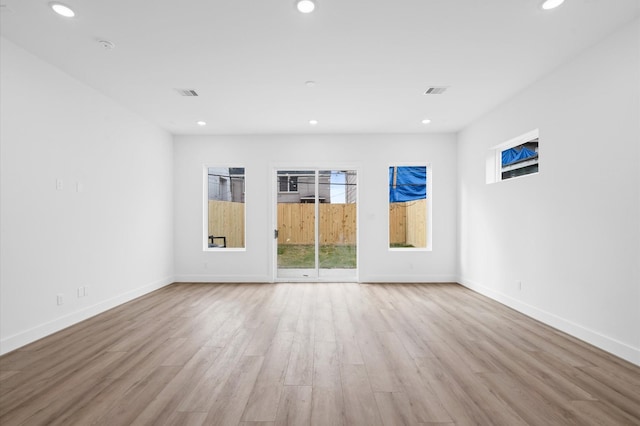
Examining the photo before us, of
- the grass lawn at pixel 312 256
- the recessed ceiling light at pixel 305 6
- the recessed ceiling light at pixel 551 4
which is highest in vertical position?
the recessed ceiling light at pixel 551 4

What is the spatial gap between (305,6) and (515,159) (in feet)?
11.9

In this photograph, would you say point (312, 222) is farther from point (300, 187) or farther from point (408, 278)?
point (408, 278)

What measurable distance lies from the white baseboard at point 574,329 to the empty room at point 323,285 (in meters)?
0.02

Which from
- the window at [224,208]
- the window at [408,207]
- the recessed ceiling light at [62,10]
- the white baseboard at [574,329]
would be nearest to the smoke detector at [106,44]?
the recessed ceiling light at [62,10]

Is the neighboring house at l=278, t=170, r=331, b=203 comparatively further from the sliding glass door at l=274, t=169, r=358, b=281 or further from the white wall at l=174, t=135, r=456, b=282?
the white wall at l=174, t=135, r=456, b=282

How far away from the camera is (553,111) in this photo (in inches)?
140

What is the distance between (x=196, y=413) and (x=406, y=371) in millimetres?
1514

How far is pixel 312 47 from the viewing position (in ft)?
9.96

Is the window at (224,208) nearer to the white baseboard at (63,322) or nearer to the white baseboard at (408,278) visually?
the white baseboard at (63,322)

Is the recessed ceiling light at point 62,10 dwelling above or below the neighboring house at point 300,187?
above

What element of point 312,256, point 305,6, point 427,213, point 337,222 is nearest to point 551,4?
point 305,6

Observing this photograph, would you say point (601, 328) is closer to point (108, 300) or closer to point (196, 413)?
point (196, 413)

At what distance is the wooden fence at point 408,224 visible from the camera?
611cm

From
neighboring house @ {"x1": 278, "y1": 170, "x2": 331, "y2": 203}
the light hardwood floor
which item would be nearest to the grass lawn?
neighboring house @ {"x1": 278, "y1": 170, "x2": 331, "y2": 203}
